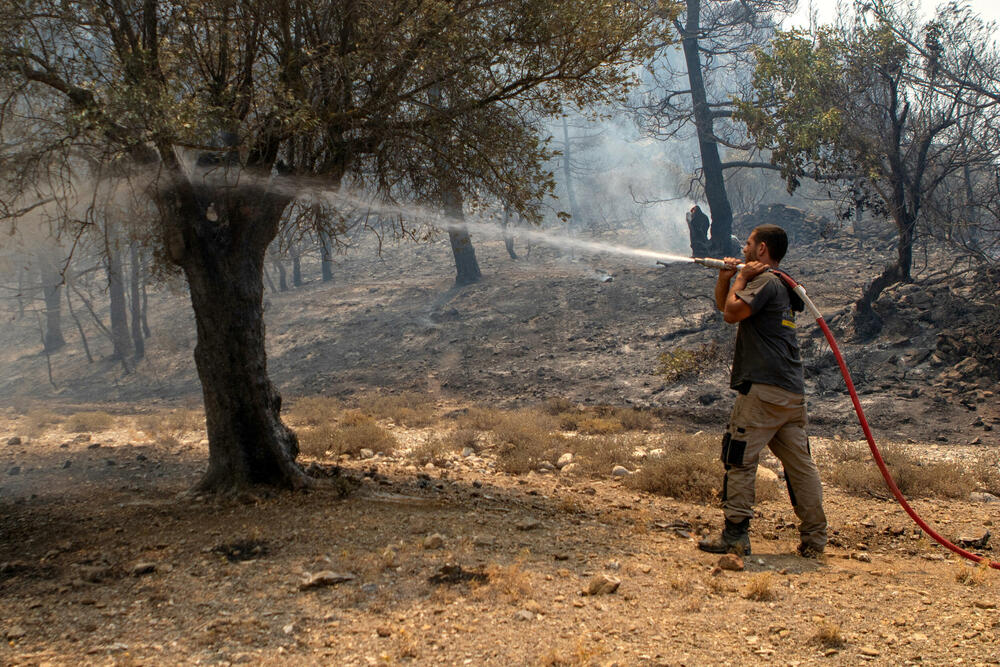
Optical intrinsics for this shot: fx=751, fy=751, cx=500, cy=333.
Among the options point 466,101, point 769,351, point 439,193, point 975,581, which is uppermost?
point 466,101

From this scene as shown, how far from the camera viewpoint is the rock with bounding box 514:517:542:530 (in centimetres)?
539

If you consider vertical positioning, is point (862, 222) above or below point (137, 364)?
above

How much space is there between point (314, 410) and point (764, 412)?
9.16 metres

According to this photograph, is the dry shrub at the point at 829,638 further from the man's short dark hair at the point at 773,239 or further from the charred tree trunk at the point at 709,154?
the charred tree trunk at the point at 709,154

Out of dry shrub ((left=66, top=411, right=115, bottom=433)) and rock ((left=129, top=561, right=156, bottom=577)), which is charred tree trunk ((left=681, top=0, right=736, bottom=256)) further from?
→ rock ((left=129, top=561, right=156, bottom=577))

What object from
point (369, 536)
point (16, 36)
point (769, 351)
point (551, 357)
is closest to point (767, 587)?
point (769, 351)

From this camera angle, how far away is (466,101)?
21.9 ft

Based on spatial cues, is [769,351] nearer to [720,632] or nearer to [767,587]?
[767,587]

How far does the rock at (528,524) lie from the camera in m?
5.39

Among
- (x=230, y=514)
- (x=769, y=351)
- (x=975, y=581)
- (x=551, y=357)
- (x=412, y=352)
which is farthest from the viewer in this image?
(x=412, y=352)

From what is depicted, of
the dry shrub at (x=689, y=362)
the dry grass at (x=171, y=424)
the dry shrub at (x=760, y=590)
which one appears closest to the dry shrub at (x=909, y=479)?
the dry shrub at (x=760, y=590)

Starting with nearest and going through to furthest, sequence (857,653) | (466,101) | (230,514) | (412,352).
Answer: (857,653), (230,514), (466,101), (412,352)

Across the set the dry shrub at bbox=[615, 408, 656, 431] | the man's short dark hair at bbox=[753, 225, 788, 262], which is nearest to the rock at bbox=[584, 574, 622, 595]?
the man's short dark hair at bbox=[753, 225, 788, 262]

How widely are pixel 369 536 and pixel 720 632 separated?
2.51 meters
